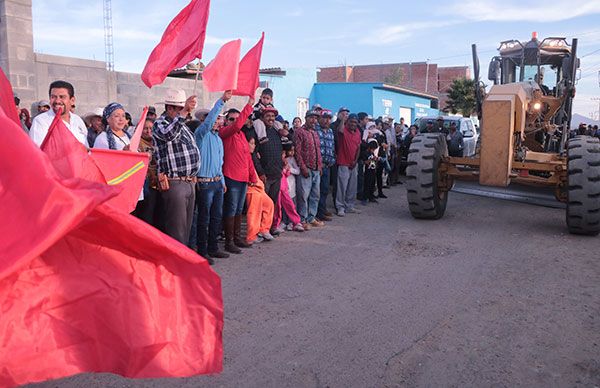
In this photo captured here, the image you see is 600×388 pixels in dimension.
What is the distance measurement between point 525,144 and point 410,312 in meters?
6.55

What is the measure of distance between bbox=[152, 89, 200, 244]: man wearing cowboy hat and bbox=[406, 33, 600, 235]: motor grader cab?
4.41 meters

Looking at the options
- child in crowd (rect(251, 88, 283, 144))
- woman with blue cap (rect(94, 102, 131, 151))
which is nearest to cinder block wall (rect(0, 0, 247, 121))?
child in crowd (rect(251, 88, 283, 144))

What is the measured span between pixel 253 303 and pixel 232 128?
258cm

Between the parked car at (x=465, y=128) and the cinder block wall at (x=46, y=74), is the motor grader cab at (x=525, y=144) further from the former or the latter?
the parked car at (x=465, y=128)

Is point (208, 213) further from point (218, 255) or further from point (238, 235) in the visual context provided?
point (238, 235)

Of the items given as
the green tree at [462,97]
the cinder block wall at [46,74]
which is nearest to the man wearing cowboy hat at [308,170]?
the cinder block wall at [46,74]

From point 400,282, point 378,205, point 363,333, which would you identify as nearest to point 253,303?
point 363,333

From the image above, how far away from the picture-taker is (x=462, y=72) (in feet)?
174

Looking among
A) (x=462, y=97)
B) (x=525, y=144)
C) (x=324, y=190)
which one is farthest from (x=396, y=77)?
(x=324, y=190)

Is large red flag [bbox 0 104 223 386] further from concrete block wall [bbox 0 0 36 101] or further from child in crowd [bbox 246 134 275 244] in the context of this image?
concrete block wall [bbox 0 0 36 101]

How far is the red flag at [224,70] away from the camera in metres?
5.40

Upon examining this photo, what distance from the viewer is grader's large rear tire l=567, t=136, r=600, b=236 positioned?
7.52 meters

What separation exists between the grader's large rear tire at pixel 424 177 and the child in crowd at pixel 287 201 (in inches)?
74.6

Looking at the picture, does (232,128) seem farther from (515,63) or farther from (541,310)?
(515,63)
